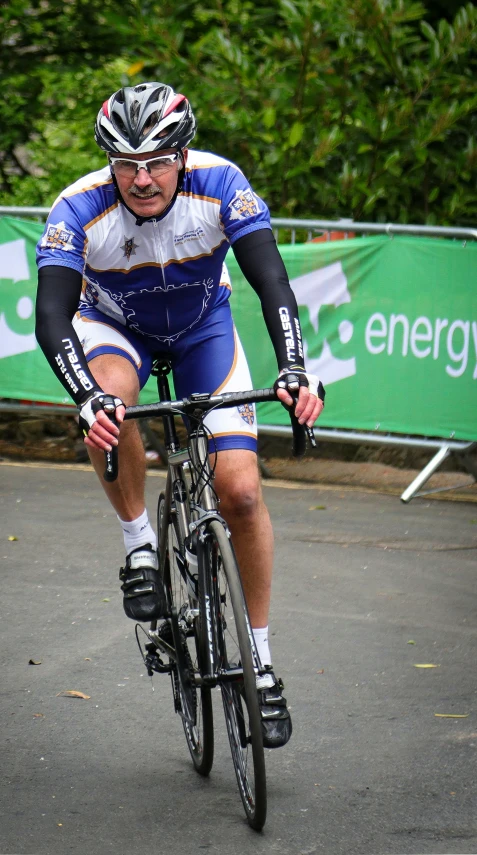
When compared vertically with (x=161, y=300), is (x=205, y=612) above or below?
below

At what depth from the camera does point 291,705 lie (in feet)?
15.8

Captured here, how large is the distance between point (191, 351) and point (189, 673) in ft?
3.77

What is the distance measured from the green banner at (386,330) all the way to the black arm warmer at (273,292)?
4563 mm

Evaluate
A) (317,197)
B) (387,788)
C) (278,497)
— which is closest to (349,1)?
(317,197)

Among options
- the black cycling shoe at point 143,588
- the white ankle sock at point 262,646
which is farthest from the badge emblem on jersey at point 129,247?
the white ankle sock at point 262,646

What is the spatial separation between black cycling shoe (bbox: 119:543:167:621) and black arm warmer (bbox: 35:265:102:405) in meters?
0.80

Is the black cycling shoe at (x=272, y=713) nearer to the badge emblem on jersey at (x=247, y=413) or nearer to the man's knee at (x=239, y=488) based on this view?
the man's knee at (x=239, y=488)

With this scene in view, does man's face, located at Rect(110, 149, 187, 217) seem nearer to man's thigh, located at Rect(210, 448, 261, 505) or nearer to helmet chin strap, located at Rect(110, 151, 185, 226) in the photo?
helmet chin strap, located at Rect(110, 151, 185, 226)

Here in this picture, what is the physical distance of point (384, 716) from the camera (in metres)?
4.69

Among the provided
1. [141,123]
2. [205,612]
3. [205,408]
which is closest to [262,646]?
[205,612]

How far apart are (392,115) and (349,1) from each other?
3.07ft

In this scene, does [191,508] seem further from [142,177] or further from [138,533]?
[142,177]

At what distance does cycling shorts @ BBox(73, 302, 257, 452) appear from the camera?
4.32m

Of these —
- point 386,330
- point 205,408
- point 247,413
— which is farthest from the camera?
point 386,330
